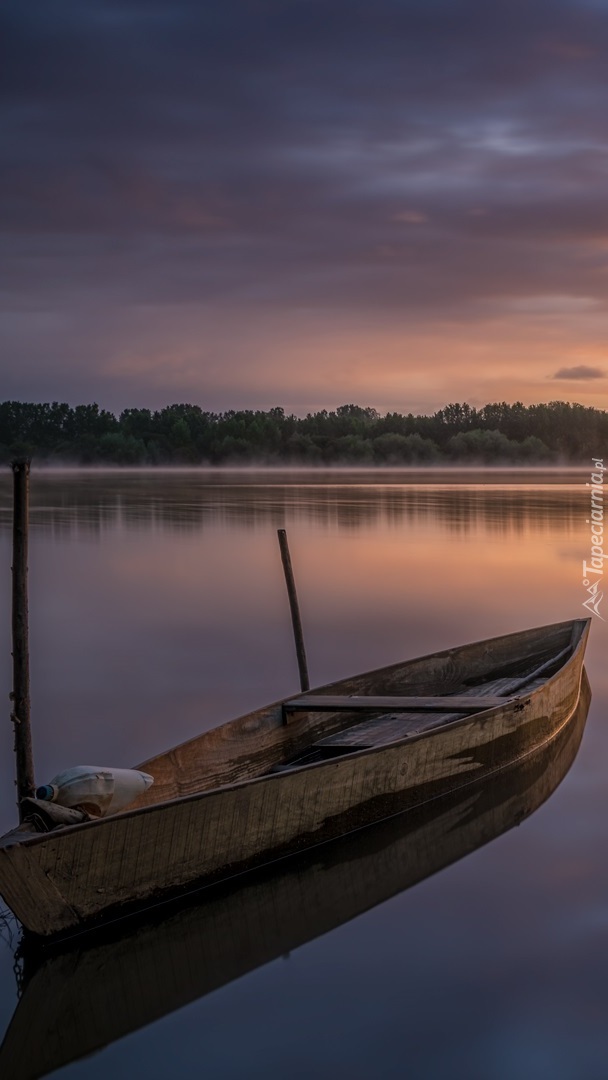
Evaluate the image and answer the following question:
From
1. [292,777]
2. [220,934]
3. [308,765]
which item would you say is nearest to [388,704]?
[308,765]

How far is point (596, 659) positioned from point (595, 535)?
66.0ft

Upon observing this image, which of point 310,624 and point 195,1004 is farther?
point 310,624

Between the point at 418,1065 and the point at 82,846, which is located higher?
the point at 82,846

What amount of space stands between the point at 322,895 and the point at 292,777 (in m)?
0.75

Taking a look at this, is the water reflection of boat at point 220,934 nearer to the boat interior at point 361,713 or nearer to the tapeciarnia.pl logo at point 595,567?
the boat interior at point 361,713

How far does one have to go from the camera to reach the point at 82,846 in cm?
588

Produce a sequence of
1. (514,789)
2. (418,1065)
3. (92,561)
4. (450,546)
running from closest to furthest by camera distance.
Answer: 1. (418,1065)
2. (514,789)
3. (92,561)
4. (450,546)

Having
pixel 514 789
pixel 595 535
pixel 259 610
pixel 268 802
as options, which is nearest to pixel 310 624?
pixel 259 610

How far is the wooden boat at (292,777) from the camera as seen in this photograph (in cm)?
594

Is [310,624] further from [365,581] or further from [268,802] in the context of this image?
[268,802]

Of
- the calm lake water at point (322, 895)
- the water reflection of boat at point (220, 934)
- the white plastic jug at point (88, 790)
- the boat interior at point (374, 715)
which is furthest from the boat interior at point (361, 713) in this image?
the calm lake water at point (322, 895)

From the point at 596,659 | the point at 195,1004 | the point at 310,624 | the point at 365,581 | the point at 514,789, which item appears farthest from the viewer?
the point at 365,581

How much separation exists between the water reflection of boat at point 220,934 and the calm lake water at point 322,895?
0.06 feet

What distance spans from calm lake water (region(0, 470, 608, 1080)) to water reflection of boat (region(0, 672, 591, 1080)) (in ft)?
0.06
